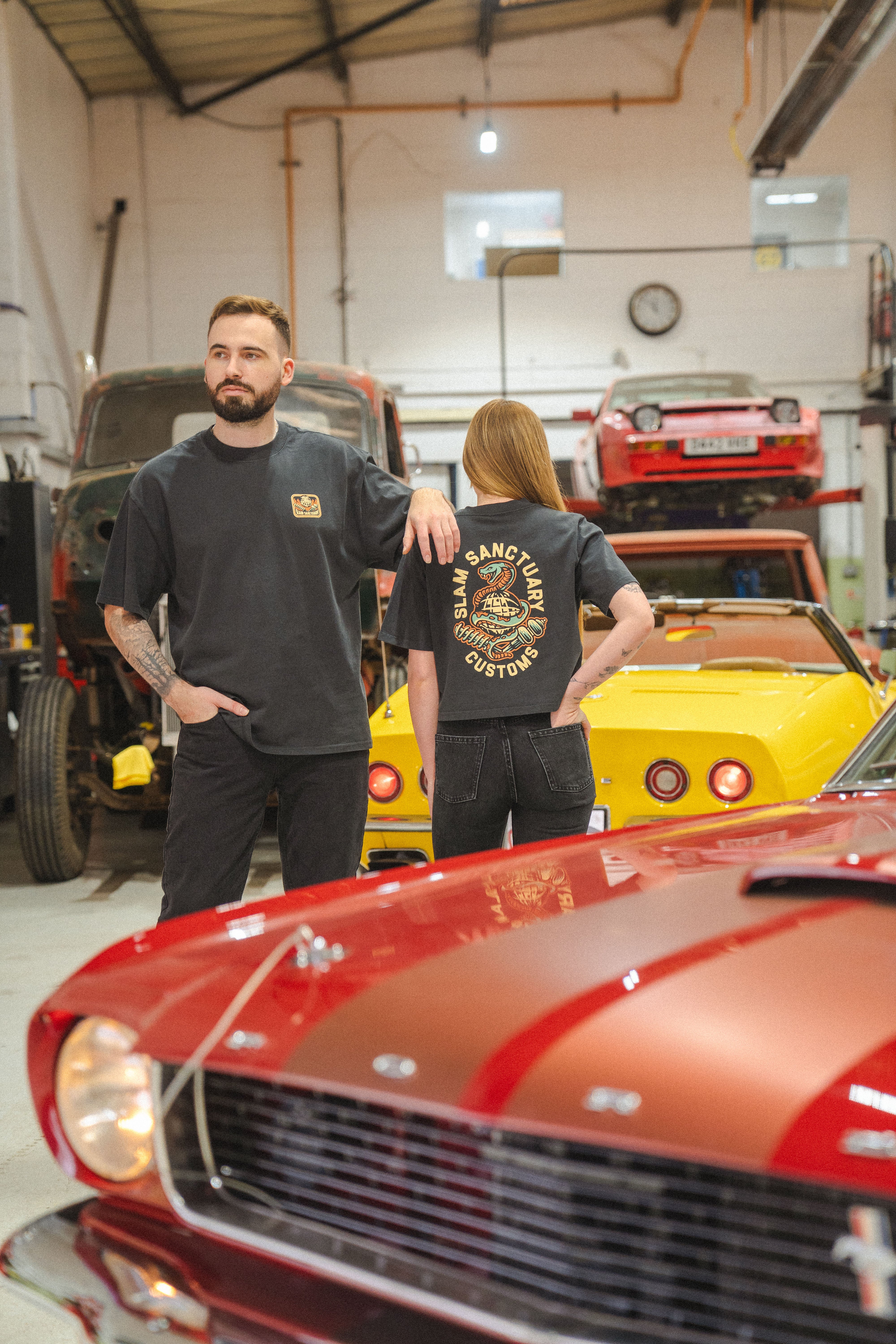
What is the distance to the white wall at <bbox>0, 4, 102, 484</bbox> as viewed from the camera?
10164 millimetres

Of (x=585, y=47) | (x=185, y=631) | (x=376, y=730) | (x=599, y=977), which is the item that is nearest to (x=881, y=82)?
(x=585, y=47)

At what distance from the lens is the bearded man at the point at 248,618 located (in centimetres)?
210

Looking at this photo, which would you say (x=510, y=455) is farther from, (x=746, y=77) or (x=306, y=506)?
(x=746, y=77)

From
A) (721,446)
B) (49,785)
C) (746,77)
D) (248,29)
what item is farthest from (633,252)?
(49,785)

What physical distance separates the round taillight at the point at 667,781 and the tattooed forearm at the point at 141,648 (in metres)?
1.39

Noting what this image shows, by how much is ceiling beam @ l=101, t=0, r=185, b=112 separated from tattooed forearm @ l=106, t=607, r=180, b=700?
414 inches

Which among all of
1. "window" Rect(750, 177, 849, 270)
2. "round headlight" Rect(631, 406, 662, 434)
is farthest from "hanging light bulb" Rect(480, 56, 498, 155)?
"round headlight" Rect(631, 406, 662, 434)

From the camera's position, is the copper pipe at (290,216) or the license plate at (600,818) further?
the copper pipe at (290,216)

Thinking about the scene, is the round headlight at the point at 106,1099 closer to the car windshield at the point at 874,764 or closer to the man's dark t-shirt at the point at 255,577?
the man's dark t-shirt at the point at 255,577

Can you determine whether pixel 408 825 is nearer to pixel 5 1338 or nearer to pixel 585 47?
pixel 5 1338

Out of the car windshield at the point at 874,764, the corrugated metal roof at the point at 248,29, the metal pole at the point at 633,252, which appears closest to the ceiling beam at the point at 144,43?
the corrugated metal roof at the point at 248,29

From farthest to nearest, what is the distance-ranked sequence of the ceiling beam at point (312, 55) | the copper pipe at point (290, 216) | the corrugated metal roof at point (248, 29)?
the copper pipe at point (290, 216) < the ceiling beam at point (312, 55) < the corrugated metal roof at point (248, 29)

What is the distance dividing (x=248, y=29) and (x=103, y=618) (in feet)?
30.7

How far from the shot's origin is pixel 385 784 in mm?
3252
